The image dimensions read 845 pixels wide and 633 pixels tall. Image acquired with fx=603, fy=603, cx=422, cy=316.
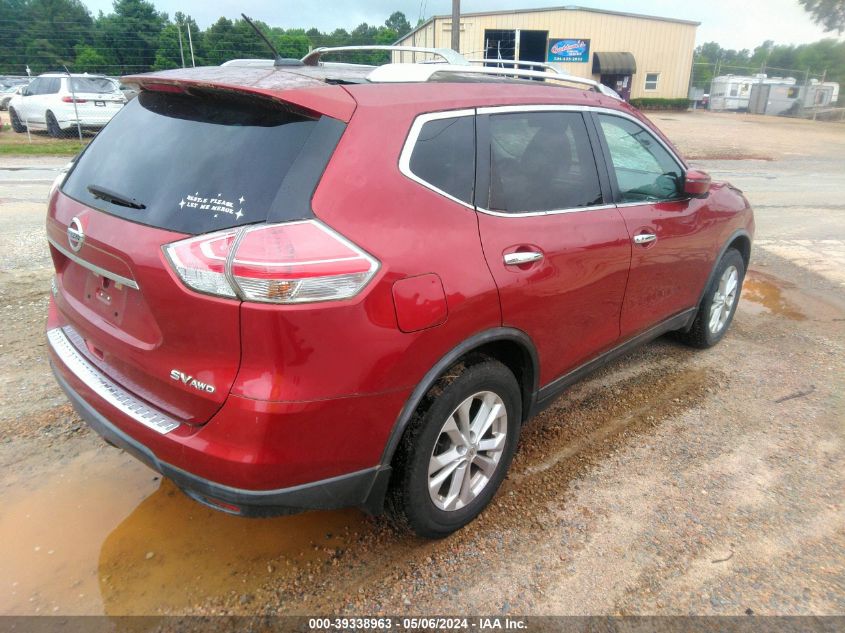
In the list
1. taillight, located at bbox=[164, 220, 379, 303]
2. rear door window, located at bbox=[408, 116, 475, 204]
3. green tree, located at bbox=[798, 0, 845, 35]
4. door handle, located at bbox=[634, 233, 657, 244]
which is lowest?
door handle, located at bbox=[634, 233, 657, 244]

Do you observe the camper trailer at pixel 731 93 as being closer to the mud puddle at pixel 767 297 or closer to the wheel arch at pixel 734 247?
the mud puddle at pixel 767 297

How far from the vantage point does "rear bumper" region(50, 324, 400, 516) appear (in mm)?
1929

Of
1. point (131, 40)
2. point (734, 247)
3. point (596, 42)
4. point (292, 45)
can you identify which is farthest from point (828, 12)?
point (734, 247)

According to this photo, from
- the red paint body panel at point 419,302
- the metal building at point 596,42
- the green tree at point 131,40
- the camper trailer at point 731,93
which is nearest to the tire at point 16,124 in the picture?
the red paint body panel at point 419,302

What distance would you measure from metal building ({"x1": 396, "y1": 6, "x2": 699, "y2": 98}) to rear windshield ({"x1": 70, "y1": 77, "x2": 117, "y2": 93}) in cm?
2436

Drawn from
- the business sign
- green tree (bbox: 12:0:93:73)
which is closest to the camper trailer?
the business sign

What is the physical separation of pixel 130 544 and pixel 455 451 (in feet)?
4.71

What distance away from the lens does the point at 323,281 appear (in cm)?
190

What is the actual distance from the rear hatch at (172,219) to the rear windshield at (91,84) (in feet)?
55.0

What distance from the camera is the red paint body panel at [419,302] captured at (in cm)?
206

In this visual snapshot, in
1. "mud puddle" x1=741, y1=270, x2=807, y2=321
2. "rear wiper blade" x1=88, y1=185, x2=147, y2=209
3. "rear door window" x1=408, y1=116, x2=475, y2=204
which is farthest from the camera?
"mud puddle" x1=741, y1=270, x2=807, y2=321

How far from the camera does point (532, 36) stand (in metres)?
39.8

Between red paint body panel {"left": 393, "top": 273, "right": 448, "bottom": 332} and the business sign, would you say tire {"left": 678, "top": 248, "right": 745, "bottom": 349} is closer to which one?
red paint body panel {"left": 393, "top": 273, "right": 448, "bottom": 332}

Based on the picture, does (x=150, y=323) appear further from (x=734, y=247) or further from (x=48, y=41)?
(x=48, y=41)
